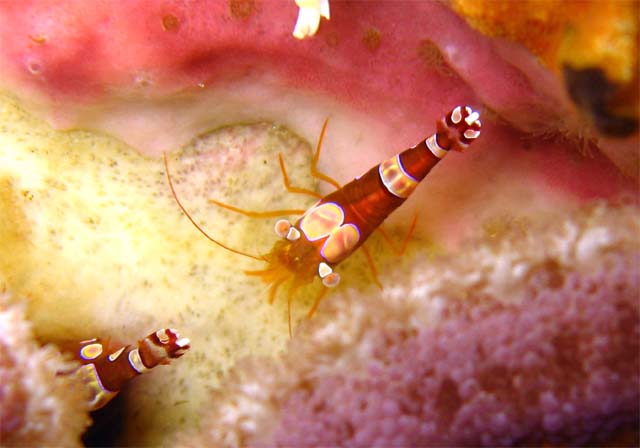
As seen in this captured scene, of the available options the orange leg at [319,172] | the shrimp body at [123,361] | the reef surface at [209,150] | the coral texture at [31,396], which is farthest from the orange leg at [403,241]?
the coral texture at [31,396]

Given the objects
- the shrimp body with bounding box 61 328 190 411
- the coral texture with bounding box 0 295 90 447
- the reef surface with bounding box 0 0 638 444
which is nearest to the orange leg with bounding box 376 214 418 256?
the reef surface with bounding box 0 0 638 444

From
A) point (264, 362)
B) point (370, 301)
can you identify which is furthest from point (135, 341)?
point (370, 301)

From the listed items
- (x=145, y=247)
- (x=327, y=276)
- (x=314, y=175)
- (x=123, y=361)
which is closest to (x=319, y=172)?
(x=314, y=175)

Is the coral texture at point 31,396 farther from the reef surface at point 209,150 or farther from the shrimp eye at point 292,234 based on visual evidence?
the shrimp eye at point 292,234

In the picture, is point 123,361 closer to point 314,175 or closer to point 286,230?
point 286,230

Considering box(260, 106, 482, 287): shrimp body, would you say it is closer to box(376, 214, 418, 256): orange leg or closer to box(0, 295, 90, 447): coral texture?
box(376, 214, 418, 256): orange leg
